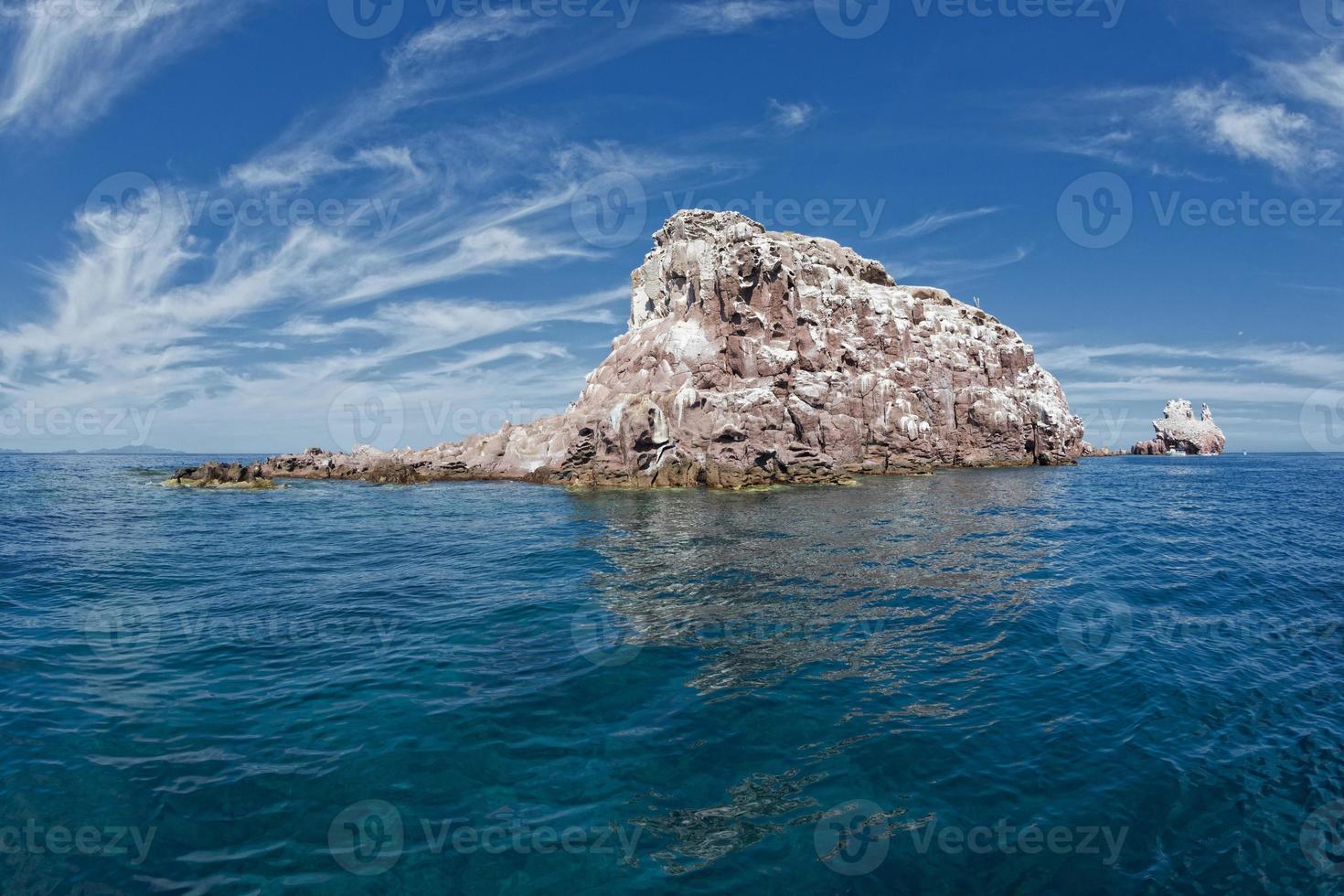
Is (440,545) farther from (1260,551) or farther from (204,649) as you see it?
(1260,551)

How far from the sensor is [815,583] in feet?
67.6

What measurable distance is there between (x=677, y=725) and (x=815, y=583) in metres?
10.8

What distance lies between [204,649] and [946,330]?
9715cm

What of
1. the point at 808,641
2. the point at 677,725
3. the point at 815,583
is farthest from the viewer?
the point at 815,583

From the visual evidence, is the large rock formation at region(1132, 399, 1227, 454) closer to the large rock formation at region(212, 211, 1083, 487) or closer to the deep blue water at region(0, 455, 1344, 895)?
the large rock formation at region(212, 211, 1083, 487)

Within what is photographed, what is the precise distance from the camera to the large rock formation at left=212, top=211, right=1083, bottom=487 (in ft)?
207

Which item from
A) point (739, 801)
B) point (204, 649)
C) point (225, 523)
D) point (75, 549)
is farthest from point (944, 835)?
point (225, 523)

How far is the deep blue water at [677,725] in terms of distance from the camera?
7.52 m

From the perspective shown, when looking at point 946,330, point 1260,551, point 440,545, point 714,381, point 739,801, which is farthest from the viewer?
point 946,330

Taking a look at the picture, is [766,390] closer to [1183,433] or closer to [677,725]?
[677,725]

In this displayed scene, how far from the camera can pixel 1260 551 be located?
26703 millimetres

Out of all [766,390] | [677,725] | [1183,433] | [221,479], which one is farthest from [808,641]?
[1183,433]

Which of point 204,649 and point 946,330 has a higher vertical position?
point 946,330

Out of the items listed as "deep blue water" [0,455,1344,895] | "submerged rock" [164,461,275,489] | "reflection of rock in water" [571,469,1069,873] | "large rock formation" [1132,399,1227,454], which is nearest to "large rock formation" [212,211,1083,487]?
"submerged rock" [164,461,275,489]
